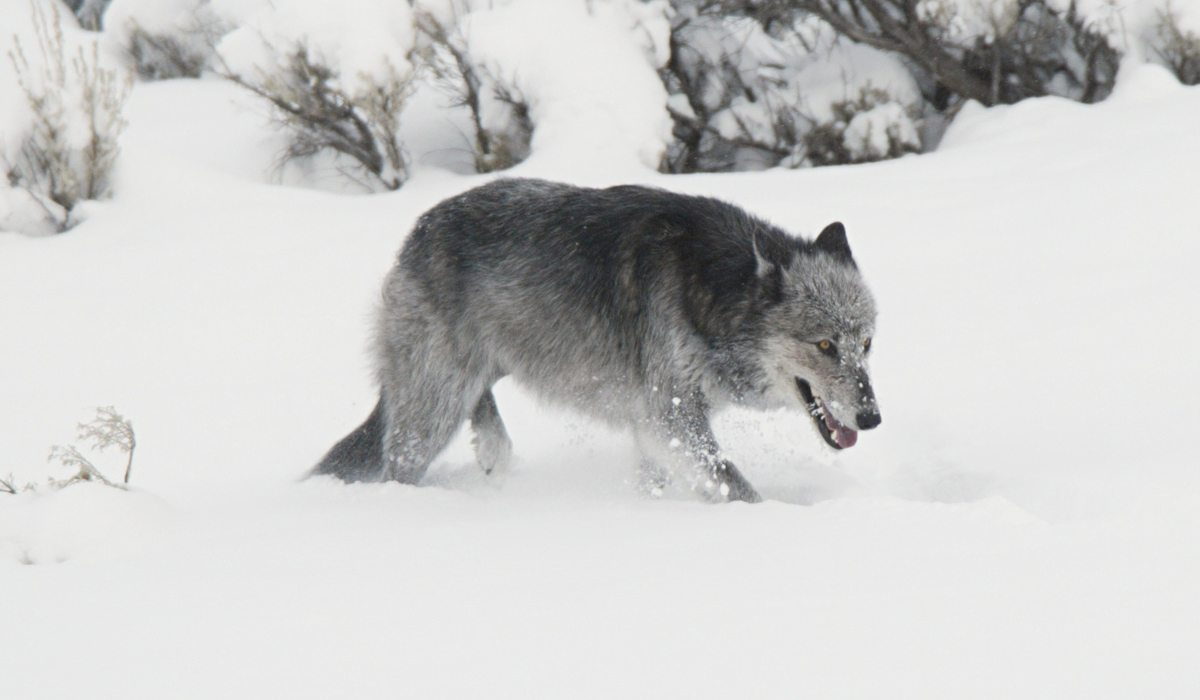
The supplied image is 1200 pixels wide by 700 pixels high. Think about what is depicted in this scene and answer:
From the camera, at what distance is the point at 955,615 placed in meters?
2.21

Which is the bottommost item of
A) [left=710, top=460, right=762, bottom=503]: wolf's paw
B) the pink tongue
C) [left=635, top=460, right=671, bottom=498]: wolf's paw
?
[left=635, top=460, right=671, bottom=498]: wolf's paw

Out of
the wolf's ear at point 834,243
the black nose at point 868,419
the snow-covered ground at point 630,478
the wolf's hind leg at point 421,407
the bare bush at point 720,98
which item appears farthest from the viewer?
the bare bush at point 720,98

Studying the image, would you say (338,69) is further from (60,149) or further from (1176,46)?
(1176,46)

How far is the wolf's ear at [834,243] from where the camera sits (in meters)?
3.98

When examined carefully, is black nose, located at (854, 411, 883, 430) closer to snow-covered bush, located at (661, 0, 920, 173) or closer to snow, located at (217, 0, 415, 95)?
snow-covered bush, located at (661, 0, 920, 173)

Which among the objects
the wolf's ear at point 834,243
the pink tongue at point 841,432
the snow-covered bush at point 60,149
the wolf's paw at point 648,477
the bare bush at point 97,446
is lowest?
the snow-covered bush at point 60,149

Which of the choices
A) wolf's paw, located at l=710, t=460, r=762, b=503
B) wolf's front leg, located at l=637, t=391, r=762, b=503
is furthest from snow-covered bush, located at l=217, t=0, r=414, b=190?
wolf's paw, located at l=710, t=460, r=762, b=503

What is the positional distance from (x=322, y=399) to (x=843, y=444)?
3.38m

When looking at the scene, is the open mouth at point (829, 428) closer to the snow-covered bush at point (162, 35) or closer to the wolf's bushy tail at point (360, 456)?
the wolf's bushy tail at point (360, 456)

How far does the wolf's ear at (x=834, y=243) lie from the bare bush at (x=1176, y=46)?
6033 millimetres

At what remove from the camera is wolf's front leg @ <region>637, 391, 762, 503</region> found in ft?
12.8

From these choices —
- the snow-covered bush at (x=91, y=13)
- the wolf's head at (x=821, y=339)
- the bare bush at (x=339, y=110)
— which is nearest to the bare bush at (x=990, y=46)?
the bare bush at (x=339, y=110)

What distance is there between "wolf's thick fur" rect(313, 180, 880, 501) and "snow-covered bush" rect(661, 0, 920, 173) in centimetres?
481

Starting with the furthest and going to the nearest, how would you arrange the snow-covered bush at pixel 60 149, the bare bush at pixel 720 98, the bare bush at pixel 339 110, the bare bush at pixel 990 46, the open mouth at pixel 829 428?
1. the bare bush at pixel 720 98
2. the bare bush at pixel 990 46
3. the bare bush at pixel 339 110
4. the snow-covered bush at pixel 60 149
5. the open mouth at pixel 829 428
